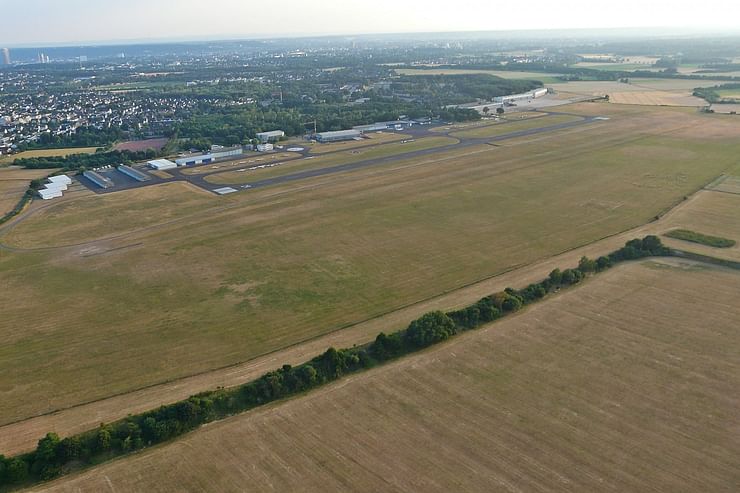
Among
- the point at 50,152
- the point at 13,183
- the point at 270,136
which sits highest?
the point at 270,136

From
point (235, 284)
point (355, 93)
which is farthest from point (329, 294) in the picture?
point (355, 93)

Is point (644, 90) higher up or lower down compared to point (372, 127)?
higher up

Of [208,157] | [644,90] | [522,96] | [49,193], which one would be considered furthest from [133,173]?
[644,90]

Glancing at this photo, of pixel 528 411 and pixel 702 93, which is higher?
pixel 702 93

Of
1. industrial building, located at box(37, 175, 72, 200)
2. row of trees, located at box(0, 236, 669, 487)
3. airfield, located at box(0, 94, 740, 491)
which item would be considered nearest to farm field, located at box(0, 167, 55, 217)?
industrial building, located at box(37, 175, 72, 200)

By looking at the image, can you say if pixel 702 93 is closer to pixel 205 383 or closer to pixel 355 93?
pixel 355 93

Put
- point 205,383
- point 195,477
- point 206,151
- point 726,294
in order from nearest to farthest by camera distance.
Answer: point 195,477, point 205,383, point 726,294, point 206,151

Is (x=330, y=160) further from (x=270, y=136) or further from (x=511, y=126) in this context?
(x=511, y=126)

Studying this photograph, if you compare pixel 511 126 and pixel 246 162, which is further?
pixel 511 126
